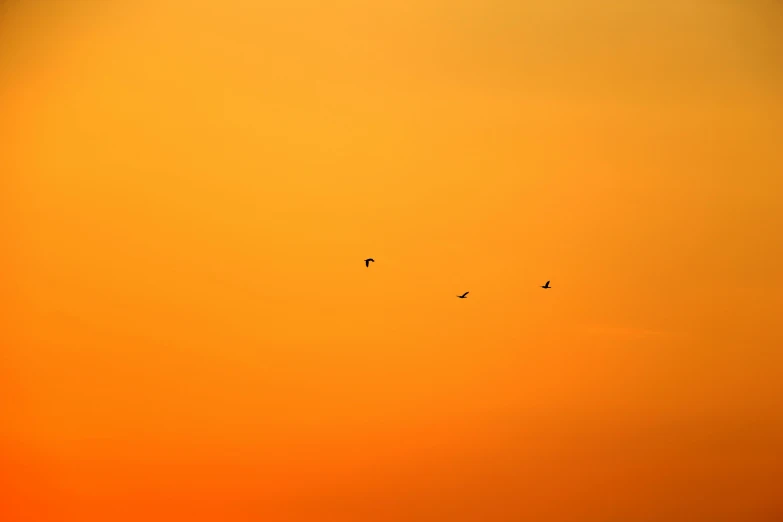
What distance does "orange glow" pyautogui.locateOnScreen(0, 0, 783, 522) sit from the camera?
246 centimetres

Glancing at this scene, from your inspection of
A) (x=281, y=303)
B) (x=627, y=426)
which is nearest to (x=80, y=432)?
(x=281, y=303)

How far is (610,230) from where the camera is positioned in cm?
251

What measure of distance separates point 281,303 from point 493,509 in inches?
43.2

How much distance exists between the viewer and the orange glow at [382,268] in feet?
8.08

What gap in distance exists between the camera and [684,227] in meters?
2.51

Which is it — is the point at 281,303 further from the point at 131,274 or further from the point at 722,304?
the point at 722,304

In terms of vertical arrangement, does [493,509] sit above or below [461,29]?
below

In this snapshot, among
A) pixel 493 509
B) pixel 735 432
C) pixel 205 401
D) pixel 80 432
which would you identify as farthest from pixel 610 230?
pixel 80 432

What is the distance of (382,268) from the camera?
2.48m

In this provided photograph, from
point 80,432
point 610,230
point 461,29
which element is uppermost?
point 461,29

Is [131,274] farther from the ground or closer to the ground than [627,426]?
farther from the ground

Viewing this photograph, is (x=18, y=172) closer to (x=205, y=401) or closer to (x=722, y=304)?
(x=205, y=401)

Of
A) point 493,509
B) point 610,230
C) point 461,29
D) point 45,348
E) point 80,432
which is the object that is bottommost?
point 493,509

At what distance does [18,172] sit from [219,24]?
0.93 metres
